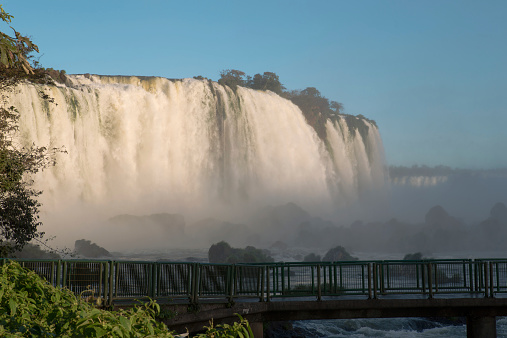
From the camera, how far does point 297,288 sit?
56.0 ft

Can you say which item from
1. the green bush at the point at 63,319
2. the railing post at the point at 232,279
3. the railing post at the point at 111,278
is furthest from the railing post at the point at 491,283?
the green bush at the point at 63,319

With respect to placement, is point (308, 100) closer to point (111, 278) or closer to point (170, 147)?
point (170, 147)

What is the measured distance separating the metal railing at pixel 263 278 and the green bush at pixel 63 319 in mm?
6662

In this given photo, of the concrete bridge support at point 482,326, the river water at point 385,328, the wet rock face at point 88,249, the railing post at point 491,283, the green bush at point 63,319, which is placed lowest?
the river water at point 385,328

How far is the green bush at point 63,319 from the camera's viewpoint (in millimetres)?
4234

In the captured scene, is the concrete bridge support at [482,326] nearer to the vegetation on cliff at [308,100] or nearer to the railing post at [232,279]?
the railing post at [232,279]

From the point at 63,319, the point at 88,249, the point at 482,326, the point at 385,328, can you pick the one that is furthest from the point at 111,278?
the point at 88,249

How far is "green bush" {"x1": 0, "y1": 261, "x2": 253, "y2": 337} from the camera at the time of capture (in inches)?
167

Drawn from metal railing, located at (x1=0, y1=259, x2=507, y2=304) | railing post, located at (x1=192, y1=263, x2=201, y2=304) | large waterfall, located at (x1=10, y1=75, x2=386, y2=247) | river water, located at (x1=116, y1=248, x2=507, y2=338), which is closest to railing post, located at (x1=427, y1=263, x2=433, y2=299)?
metal railing, located at (x1=0, y1=259, x2=507, y2=304)

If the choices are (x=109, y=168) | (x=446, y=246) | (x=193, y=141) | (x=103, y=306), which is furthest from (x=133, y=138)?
(x=446, y=246)

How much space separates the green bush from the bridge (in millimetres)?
7173

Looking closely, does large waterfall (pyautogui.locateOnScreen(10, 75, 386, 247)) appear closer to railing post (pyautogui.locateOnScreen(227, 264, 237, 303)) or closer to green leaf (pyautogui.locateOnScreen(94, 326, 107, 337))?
railing post (pyautogui.locateOnScreen(227, 264, 237, 303))

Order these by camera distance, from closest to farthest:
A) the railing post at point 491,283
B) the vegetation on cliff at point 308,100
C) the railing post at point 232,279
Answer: the railing post at point 232,279, the railing post at point 491,283, the vegetation on cliff at point 308,100

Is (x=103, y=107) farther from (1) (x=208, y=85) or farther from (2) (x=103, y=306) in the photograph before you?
(2) (x=103, y=306)
